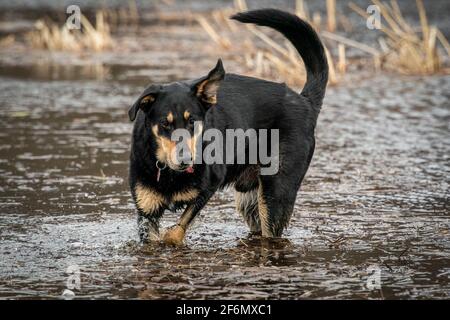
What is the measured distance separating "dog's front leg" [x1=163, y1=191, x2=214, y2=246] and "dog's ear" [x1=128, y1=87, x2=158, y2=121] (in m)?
0.75

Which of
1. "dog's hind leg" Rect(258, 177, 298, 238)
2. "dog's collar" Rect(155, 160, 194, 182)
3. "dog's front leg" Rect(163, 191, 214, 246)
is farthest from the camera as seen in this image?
"dog's hind leg" Rect(258, 177, 298, 238)

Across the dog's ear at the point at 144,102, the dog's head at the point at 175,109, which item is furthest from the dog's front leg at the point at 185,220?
the dog's ear at the point at 144,102

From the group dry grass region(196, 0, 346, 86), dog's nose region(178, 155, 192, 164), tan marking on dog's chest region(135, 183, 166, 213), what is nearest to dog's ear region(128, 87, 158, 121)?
dog's nose region(178, 155, 192, 164)

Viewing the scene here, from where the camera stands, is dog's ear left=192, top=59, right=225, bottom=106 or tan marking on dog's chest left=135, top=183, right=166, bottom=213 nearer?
dog's ear left=192, top=59, right=225, bottom=106

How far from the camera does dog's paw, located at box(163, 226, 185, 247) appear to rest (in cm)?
666

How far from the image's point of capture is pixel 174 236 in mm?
6676

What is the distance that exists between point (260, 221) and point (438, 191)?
6.64ft

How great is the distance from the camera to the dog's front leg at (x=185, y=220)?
21.7ft

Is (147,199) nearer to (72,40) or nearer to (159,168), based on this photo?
(159,168)

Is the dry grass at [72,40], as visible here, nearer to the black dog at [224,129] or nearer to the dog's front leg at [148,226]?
the black dog at [224,129]

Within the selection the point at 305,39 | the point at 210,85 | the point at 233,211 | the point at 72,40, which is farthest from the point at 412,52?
the point at 210,85

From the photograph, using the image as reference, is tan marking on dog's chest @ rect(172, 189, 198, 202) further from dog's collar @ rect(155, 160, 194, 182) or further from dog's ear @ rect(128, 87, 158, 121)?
dog's ear @ rect(128, 87, 158, 121)

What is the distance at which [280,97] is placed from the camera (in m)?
7.20
